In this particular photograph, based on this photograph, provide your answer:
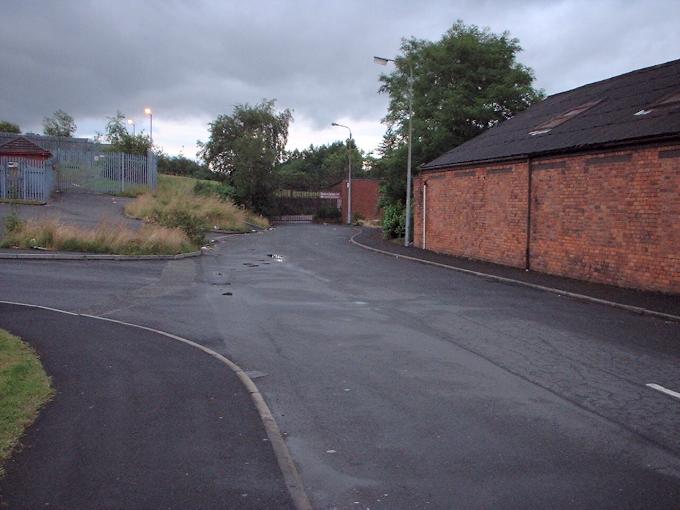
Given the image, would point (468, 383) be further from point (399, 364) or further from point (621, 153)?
point (621, 153)

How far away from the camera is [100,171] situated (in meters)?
40.2

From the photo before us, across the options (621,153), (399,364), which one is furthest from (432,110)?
(399,364)

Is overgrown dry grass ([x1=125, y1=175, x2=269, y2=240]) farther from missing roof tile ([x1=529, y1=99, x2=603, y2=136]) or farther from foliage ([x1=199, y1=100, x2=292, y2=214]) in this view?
missing roof tile ([x1=529, y1=99, x2=603, y2=136])

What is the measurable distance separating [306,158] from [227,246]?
3642 inches

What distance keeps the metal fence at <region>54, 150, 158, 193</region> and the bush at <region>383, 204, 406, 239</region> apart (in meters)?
16.2

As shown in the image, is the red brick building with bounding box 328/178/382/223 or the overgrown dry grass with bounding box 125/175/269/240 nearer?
the overgrown dry grass with bounding box 125/175/269/240

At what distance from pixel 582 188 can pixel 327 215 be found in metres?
45.0

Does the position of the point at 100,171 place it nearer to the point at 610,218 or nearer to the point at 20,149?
the point at 20,149

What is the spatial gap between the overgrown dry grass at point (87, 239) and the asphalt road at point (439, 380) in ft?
14.0

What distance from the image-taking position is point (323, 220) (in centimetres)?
6088

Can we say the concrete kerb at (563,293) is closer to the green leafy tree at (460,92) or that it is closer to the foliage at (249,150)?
the green leafy tree at (460,92)

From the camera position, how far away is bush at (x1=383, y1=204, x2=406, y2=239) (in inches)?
1267

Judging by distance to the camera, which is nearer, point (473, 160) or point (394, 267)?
point (394, 267)

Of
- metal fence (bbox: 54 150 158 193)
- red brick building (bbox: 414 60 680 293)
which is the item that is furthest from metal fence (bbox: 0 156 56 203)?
red brick building (bbox: 414 60 680 293)
